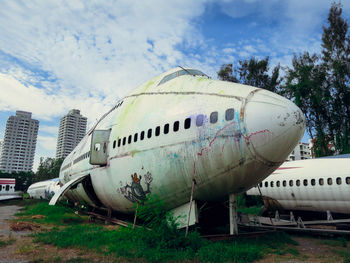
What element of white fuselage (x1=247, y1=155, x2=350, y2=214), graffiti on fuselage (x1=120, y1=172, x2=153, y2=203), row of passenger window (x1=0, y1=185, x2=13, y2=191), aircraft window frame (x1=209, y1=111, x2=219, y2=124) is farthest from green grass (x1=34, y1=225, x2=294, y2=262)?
row of passenger window (x1=0, y1=185, x2=13, y2=191)

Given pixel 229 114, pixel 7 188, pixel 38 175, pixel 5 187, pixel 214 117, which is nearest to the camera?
pixel 229 114

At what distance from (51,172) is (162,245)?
319 ft

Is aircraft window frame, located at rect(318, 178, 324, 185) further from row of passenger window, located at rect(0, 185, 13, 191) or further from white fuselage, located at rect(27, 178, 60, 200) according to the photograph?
row of passenger window, located at rect(0, 185, 13, 191)

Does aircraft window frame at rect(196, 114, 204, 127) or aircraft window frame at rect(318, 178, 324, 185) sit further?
aircraft window frame at rect(318, 178, 324, 185)

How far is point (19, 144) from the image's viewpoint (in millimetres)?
179625

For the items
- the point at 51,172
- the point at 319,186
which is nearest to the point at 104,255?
the point at 319,186

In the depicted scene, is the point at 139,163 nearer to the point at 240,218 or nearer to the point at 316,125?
the point at 240,218

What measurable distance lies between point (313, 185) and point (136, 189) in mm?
12300

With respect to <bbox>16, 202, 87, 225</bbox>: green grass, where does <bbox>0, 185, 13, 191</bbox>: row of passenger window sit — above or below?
above

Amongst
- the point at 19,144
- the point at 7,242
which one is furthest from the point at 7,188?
the point at 19,144

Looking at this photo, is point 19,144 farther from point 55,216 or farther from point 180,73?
point 180,73

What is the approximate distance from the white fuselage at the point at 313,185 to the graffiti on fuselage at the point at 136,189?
1200 cm

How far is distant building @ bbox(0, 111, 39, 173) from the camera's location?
175 metres

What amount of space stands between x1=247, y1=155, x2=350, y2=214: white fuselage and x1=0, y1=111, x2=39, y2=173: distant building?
7596 inches
